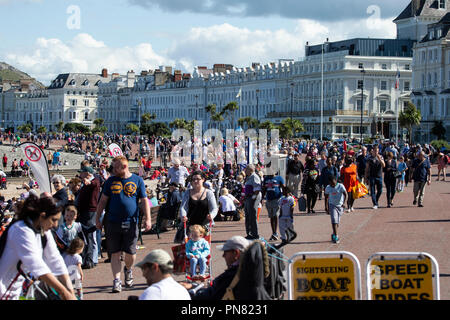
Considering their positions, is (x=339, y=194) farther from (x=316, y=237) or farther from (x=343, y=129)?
(x=343, y=129)

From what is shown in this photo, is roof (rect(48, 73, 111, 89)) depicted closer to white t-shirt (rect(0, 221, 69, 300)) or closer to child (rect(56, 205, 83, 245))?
child (rect(56, 205, 83, 245))

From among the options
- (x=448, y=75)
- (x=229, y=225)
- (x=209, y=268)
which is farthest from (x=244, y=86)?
(x=209, y=268)

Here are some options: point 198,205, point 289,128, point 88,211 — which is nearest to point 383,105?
point 289,128

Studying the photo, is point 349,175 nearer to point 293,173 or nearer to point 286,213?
point 293,173

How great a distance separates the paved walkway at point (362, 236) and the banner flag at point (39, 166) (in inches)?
61.6

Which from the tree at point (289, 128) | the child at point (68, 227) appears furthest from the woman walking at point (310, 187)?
the tree at point (289, 128)

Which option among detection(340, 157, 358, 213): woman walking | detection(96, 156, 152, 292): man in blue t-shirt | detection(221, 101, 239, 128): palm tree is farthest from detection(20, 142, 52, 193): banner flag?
detection(221, 101, 239, 128): palm tree

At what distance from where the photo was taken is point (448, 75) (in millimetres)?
70750

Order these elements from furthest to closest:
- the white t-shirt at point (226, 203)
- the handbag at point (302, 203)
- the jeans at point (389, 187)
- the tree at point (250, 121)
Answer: the tree at point (250, 121) → the jeans at point (389, 187) → the handbag at point (302, 203) → the white t-shirt at point (226, 203)

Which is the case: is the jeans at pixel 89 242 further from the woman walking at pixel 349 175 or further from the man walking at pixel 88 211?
the woman walking at pixel 349 175

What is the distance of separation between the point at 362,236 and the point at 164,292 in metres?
9.36

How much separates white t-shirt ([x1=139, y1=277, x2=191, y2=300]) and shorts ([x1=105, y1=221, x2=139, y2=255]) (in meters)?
3.65

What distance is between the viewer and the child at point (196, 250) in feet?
32.8

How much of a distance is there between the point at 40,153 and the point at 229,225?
22.1ft
